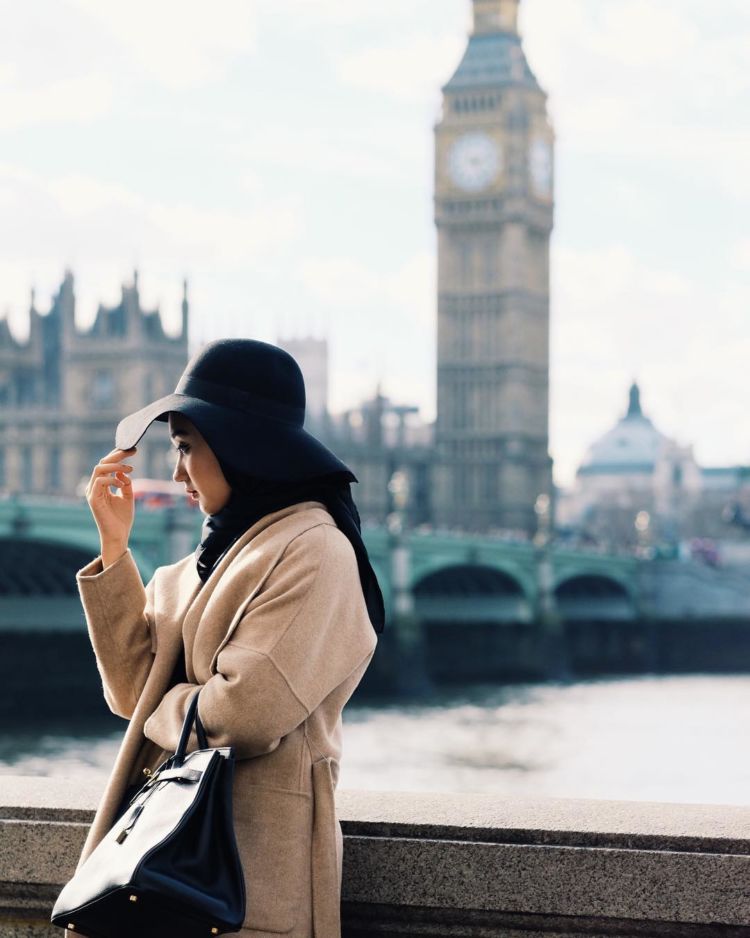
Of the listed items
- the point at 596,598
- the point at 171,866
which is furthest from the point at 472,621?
the point at 171,866

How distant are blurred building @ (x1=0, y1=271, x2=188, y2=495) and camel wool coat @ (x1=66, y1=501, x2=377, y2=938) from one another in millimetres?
48236

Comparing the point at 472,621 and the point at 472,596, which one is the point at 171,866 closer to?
the point at 472,621

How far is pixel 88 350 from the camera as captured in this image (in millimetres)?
52125

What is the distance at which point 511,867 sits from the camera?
267cm

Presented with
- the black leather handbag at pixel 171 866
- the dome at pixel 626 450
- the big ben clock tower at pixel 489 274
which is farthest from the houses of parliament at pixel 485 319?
the black leather handbag at pixel 171 866

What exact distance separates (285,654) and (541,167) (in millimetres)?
61608

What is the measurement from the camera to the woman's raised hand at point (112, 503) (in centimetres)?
260

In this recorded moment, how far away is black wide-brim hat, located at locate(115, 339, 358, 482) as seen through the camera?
243 cm

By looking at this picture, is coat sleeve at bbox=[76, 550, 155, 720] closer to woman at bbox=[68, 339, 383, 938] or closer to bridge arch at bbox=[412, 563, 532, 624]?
woman at bbox=[68, 339, 383, 938]

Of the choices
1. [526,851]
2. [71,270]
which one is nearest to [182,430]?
[526,851]

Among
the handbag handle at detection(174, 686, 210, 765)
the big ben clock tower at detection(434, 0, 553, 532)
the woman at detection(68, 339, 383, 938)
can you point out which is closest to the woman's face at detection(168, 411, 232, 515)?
the woman at detection(68, 339, 383, 938)

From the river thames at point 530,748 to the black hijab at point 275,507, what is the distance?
13576 mm

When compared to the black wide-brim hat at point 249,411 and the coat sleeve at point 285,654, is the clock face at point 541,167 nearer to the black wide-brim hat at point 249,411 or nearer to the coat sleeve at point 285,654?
the black wide-brim hat at point 249,411

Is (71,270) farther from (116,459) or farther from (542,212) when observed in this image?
(116,459)
